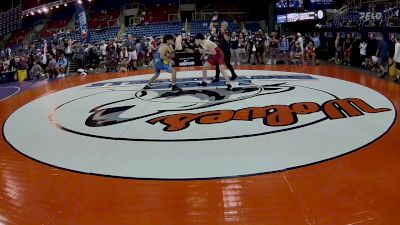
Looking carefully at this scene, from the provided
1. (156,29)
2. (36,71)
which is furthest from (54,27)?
(36,71)

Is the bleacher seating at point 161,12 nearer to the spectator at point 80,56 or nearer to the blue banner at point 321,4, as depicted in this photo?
the blue banner at point 321,4

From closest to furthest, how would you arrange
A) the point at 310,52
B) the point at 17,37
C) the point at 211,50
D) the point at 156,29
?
the point at 211,50 < the point at 310,52 < the point at 156,29 < the point at 17,37

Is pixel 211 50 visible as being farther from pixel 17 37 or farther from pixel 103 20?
pixel 17 37

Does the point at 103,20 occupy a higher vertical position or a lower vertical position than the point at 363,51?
higher

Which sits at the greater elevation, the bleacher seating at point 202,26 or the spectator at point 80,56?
the bleacher seating at point 202,26

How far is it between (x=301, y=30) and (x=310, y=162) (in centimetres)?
1849

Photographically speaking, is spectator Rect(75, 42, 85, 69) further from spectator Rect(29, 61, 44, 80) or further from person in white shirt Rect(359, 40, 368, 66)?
person in white shirt Rect(359, 40, 368, 66)

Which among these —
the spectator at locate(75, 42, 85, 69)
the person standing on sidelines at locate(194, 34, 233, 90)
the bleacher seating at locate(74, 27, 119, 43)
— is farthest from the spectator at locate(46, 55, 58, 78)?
the bleacher seating at locate(74, 27, 119, 43)

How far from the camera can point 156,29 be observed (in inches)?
1060

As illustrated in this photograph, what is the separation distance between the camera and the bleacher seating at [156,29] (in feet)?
87.4

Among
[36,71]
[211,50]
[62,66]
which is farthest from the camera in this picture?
[36,71]

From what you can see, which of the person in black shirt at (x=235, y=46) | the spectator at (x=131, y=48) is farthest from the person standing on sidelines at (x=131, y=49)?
the person in black shirt at (x=235, y=46)

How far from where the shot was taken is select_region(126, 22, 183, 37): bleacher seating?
26.6 m

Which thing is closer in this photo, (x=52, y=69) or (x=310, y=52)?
(x=310, y=52)
